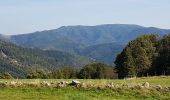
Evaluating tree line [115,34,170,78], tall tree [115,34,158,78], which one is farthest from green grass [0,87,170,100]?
tall tree [115,34,158,78]

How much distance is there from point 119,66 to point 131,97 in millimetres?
88925

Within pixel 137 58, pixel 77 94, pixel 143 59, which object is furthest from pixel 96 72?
pixel 77 94

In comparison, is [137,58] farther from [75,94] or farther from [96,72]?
[75,94]

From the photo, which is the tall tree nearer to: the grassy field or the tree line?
the tree line

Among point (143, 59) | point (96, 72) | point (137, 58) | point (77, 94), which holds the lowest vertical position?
point (96, 72)

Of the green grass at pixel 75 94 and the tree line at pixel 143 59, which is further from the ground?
the tree line at pixel 143 59

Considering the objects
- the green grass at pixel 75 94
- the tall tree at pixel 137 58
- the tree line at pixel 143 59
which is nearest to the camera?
the green grass at pixel 75 94

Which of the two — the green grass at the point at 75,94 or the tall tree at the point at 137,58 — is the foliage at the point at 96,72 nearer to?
the tall tree at the point at 137,58

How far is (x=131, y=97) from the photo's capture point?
92.3 feet

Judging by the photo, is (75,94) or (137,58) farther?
(137,58)

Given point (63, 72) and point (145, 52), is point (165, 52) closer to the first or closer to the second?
point (145, 52)

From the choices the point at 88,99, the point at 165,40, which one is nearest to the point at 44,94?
the point at 88,99

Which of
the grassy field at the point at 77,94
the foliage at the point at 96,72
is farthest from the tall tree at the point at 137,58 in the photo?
the grassy field at the point at 77,94

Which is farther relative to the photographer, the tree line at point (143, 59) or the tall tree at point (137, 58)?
the tall tree at point (137, 58)
